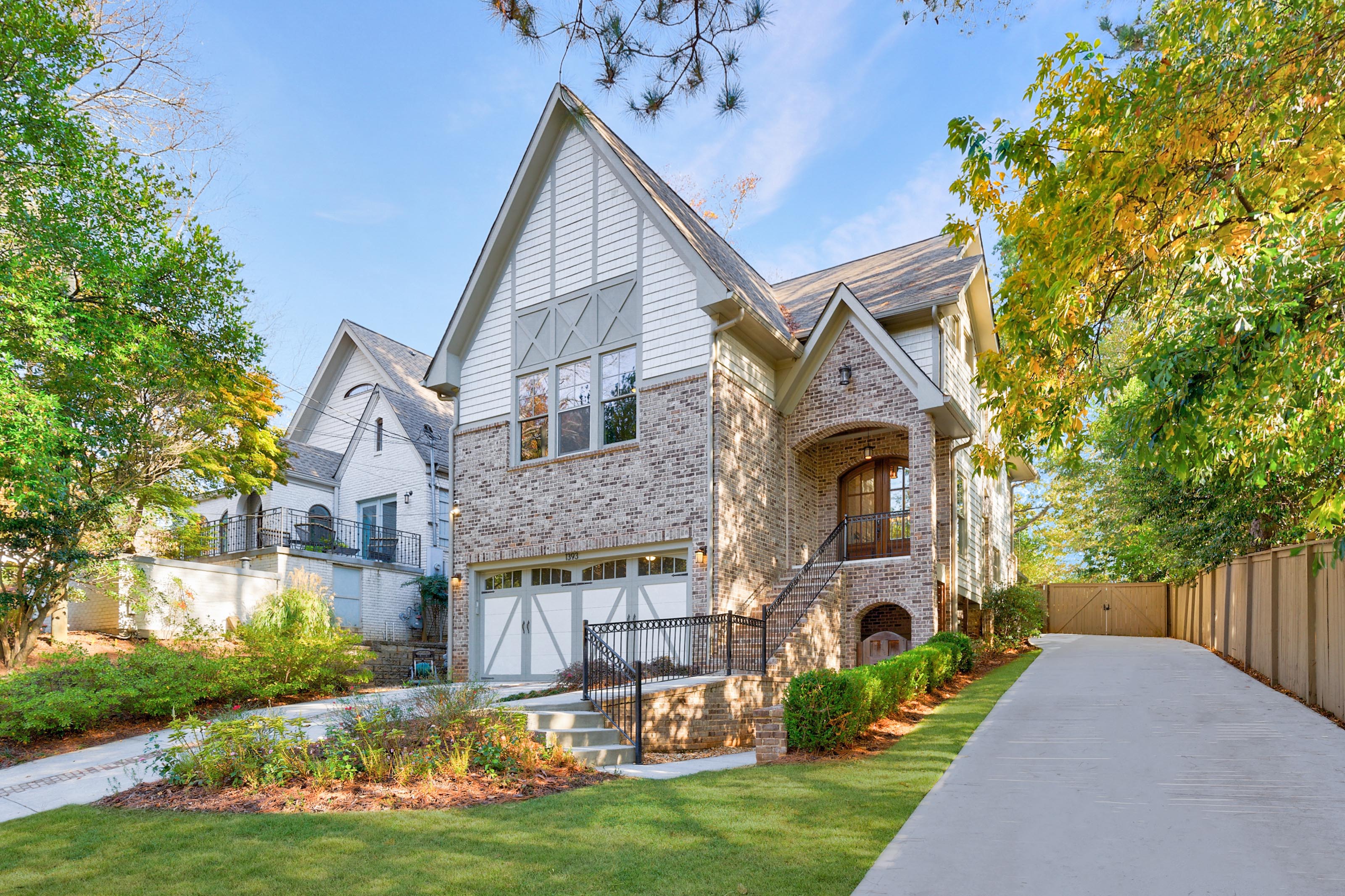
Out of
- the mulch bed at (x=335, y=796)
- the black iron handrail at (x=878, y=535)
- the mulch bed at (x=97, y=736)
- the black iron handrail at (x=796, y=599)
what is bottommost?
the mulch bed at (x=97, y=736)

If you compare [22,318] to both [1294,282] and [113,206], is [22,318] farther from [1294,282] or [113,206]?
[1294,282]

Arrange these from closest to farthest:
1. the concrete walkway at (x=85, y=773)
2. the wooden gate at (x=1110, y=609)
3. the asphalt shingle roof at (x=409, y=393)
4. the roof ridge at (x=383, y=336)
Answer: the concrete walkway at (x=85, y=773) < the asphalt shingle roof at (x=409, y=393) < the roof ridge at (x=383, y=336) < the wooden gate at (x=1110, y=609)

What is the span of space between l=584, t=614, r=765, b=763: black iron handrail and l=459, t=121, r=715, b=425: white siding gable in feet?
14.5

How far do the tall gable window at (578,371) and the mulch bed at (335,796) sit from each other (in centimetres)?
836

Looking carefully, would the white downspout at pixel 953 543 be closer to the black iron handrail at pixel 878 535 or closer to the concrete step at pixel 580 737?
the black iron handrail at pixel 878 535

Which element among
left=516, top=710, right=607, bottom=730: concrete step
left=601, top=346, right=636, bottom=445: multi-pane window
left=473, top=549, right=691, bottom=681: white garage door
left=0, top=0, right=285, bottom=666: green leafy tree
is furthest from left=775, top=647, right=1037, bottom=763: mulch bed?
left=0, top=0, right=285, bottom=666: green leafy tree

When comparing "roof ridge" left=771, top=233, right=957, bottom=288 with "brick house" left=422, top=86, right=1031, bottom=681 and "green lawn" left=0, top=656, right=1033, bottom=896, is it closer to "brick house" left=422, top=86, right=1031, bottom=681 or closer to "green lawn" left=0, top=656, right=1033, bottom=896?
"brick house" left=422, top=86, right=1031, bottom=681

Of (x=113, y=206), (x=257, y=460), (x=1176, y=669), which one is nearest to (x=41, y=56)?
(x=113, y=206)

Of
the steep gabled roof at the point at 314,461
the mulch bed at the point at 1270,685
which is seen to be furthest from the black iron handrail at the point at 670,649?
the steep gabled roof at the point at 314,461

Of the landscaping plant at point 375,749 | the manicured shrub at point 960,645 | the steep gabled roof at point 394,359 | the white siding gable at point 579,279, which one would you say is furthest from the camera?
the steep gabled roof at point 394,359

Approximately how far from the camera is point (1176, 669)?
1525 centimetres

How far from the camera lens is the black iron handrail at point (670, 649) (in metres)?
11.8

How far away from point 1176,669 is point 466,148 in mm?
15135

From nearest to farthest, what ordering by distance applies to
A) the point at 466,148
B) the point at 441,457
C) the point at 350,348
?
the point at 466,148
the point at 441,457
the point at 350,348
